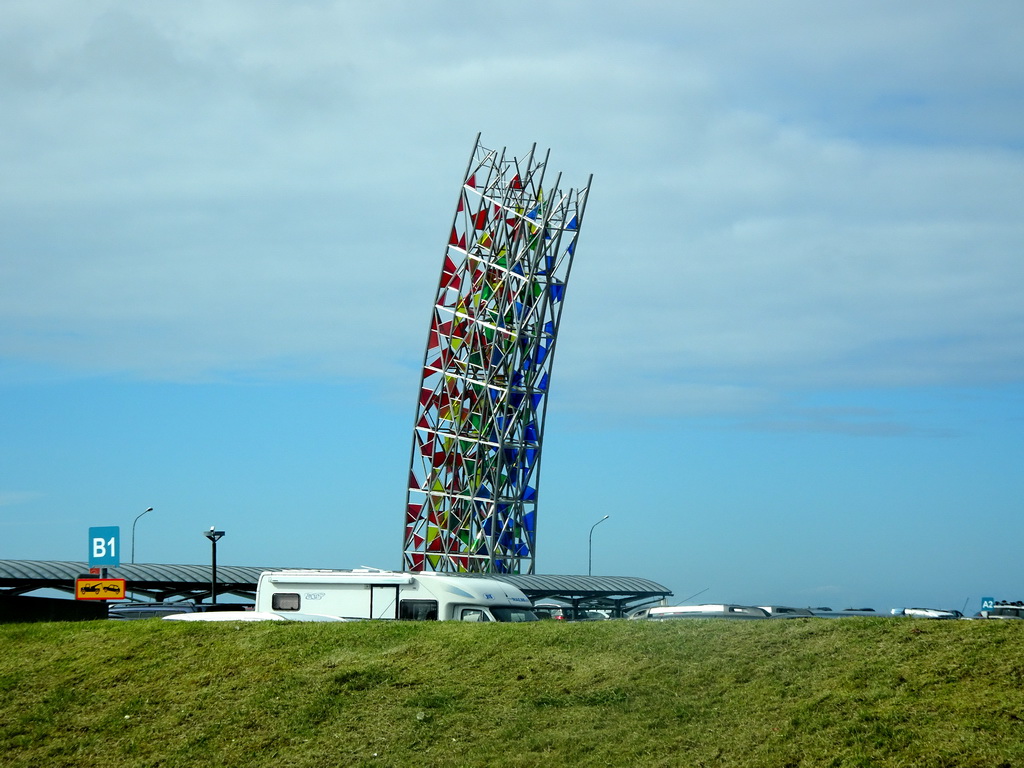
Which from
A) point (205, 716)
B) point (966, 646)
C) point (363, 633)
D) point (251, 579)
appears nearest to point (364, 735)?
point (205, 716)

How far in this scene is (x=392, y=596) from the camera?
29.8 m

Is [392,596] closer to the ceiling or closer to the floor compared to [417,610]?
closer to the ceiling

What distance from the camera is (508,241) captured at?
66.1m

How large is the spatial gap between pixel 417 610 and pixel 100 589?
7607 mm

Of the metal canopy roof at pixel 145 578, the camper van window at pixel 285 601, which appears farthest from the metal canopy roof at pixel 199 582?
the camper van window at pixel 285 601

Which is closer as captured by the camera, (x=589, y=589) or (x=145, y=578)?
(x=145, y=578)

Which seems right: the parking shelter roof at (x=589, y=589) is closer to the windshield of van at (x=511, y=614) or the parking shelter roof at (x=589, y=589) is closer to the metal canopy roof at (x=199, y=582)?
the metal canopy roof at (x=199, y=582)

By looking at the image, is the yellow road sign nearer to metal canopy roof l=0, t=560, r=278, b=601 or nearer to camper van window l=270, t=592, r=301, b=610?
camper van window l=270, t=592, r=301, b=610

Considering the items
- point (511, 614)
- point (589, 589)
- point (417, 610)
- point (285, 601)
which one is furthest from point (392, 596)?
point (589, 589)

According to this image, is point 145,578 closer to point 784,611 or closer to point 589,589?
point 589,589

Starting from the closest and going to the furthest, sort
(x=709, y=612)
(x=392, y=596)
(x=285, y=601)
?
(x=709, y=612) → (x=392, y=596) → (x=285, y=601)

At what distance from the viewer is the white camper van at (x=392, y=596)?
28969 mm

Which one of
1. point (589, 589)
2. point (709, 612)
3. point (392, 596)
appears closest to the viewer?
point (709, 612)

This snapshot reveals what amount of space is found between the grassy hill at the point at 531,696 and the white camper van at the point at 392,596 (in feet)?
21.9
